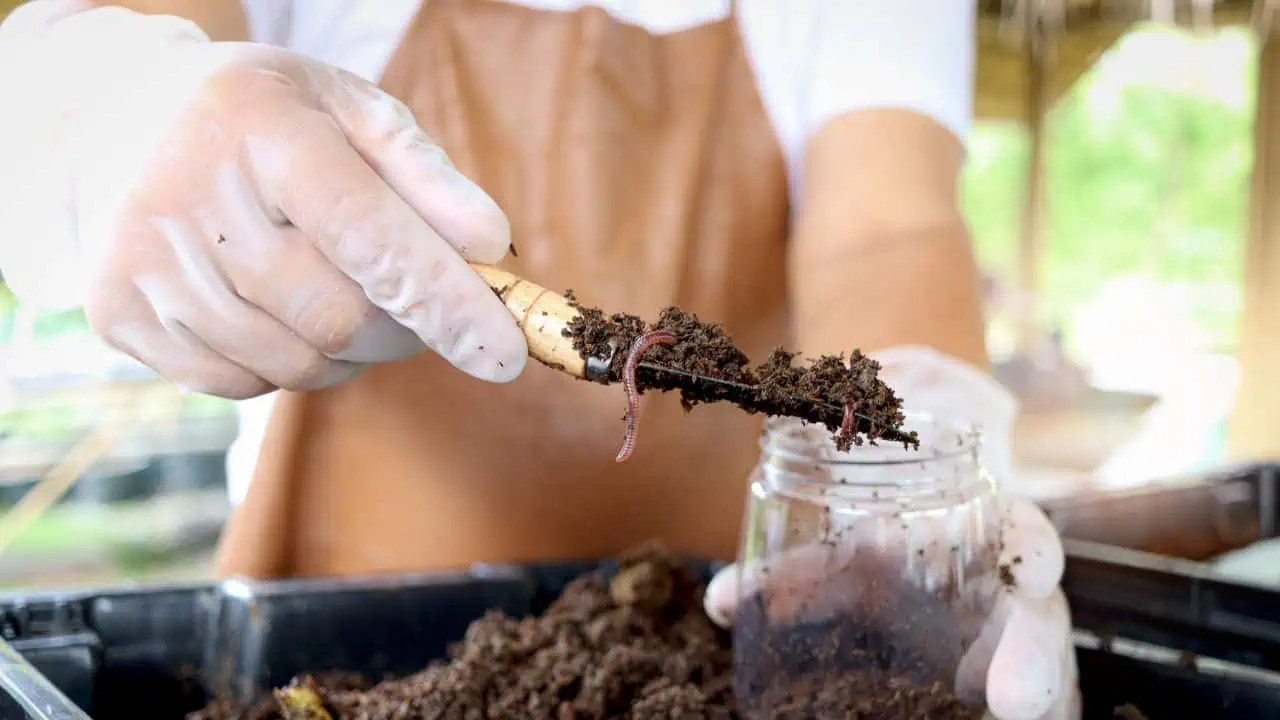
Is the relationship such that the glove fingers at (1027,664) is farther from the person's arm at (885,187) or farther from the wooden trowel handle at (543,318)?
the person's arm at (885,187)

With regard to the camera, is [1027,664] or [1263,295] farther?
[1263,295]

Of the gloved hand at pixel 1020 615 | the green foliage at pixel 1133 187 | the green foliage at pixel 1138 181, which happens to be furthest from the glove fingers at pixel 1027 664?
the green foliage at pixel 1133 187

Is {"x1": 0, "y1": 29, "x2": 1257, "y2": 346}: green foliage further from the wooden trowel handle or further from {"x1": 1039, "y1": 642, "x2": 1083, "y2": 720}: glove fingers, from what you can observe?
the wooden trowel handle

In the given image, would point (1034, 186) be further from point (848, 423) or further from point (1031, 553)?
point (848, 423)

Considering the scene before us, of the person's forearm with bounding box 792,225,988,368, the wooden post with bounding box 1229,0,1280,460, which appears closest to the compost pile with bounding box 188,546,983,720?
the person's forearm with bounding box 792,225,988,368

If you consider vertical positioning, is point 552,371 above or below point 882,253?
below

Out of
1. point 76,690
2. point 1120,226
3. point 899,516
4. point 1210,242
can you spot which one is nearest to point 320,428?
point 76,690

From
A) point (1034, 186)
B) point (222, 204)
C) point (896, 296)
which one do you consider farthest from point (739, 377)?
point (1034, 186)
